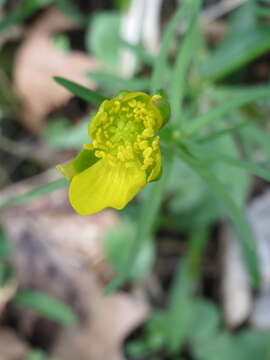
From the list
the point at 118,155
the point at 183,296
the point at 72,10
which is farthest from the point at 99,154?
the point at 72,10

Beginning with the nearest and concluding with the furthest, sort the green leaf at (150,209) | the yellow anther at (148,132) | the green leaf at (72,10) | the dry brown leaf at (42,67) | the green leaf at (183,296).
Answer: the yellow anther at (148,132) < the green leaf at (150,209) < the green leaf at (183,296) < the green leaf at (72,10) < the dry brown leaf at (42,67)

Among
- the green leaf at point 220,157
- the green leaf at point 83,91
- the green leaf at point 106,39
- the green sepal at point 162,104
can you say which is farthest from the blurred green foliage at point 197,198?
the green sepal at point 162,104

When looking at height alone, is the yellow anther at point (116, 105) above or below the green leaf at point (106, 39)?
below

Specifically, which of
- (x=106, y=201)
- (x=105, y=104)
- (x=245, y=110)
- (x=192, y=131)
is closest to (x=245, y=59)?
(x=245, y=110)

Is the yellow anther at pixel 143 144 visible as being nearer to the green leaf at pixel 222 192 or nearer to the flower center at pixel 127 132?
the flower center at pixel 127 132

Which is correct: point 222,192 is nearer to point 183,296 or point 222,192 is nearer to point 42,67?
point 183,296

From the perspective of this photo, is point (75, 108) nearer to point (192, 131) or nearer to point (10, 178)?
point (10, 178)

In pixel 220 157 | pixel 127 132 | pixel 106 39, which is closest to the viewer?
pixel 127 132
